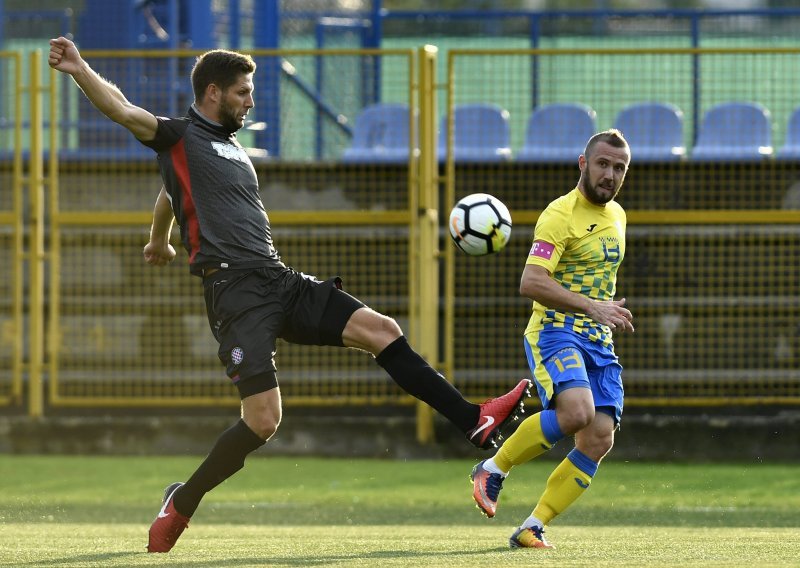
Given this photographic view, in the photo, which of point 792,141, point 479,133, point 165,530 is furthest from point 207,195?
point 792,141

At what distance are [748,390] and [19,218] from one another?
5.99 meters

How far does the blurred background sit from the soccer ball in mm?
4464

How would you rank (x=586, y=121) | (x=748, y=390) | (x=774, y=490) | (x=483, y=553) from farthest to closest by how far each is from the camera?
(x=586, y=121)
(x=748, y=390)
(x=774, y=490)
(x=483, y=553)

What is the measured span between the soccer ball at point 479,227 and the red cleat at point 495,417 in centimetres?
125

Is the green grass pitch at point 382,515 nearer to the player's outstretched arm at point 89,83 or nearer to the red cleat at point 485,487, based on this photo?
the red cleat at point 485,487

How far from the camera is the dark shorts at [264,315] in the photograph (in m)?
6.59

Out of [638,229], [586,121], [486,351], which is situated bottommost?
[486,351]

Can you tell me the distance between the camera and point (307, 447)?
12.5m

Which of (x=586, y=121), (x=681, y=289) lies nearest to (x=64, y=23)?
(x=586, y=121)

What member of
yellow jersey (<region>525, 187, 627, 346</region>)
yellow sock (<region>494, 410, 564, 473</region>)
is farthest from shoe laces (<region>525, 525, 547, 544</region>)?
yellow jersey (<region>525, 187, 627, 346</region>)

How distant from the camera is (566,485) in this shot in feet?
23.2

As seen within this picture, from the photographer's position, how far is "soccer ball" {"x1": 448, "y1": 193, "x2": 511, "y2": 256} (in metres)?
7.66

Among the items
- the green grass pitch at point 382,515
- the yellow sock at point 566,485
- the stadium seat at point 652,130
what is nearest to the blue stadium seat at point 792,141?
the stadium seat at point 652,130

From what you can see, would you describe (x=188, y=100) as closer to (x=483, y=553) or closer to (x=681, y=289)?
(x=681, y=289)
